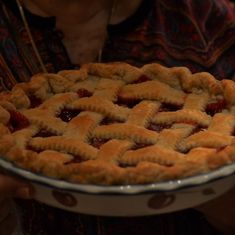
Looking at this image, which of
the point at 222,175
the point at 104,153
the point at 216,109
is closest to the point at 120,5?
the point at 216,109

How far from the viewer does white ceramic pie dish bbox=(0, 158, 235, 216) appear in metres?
0.68

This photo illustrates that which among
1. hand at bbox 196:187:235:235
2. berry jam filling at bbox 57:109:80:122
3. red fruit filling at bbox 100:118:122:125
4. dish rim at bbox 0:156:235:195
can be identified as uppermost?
dish rim at bbox 0:156:235:195

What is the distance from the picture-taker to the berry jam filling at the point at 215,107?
0.92 meters

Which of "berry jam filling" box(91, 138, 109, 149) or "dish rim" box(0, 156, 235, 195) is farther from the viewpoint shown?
"berry jam filling" box(91, 138, 109, 149)

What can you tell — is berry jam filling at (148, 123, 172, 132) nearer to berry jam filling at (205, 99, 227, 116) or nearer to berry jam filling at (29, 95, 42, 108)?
berry jam filling at (205, 99, 227, 116)

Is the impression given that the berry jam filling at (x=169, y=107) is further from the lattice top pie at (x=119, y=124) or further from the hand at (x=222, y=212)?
the hand at (x=222, y=212)

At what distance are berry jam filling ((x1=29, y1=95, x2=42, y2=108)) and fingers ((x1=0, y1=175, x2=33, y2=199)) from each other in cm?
25

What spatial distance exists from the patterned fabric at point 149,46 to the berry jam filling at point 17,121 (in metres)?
0.25

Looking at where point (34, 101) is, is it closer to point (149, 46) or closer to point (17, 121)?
point (17, 121)

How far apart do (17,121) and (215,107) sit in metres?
0.36

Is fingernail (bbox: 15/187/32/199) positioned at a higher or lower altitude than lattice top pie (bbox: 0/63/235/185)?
lower

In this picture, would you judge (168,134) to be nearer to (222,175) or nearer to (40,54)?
(222,175)

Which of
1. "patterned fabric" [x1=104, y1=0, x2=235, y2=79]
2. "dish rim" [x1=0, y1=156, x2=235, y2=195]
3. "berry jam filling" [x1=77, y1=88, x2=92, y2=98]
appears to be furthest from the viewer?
"patterned fabric" [x1=104, y1=0, x2=235, y2=79]

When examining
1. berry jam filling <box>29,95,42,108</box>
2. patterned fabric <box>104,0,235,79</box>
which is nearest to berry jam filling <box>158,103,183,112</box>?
berry jam filling <box>29,95,42,108</box>
